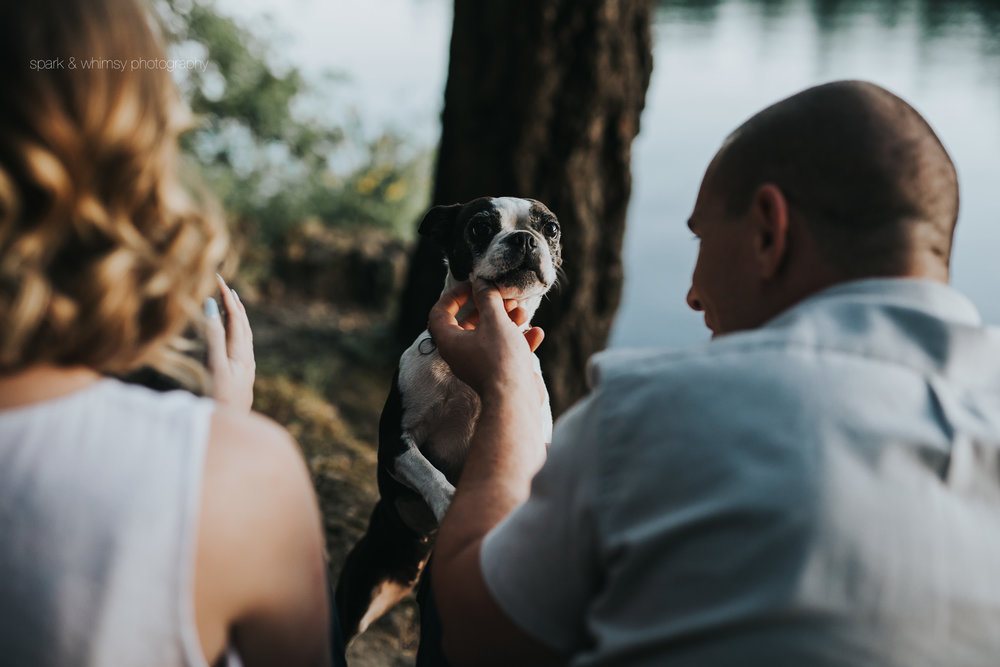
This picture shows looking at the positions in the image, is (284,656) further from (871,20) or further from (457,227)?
(871,20)

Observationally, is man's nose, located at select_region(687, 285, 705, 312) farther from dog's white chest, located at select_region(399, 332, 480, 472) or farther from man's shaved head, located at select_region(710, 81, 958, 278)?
dog's white chest, located at select_region(399, 332, 480, 472)

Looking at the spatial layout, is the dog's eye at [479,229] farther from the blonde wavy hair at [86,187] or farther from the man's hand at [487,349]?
the blonde wavy hair at [86,187]

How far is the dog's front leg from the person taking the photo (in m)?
2.10

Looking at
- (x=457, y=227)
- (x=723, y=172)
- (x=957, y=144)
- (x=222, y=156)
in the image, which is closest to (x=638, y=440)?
(x=723, y=172)

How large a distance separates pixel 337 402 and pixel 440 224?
2439mm

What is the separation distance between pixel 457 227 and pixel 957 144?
23.4 ft

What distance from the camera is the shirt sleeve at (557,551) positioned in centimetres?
104

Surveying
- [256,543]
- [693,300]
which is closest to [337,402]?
[693,300]

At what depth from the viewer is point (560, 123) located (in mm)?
4285

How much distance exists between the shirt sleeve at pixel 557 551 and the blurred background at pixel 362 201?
5.79 ft

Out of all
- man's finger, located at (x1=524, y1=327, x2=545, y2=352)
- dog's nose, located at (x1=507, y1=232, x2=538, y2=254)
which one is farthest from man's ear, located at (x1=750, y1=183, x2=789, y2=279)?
dog's nose, located at (x1=507, y1=232, x2=538, y2=254)

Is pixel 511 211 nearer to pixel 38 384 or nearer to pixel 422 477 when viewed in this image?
pixel 422 477

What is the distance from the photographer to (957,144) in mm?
7730

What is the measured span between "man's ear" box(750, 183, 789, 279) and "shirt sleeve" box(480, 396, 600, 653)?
1.21 ft
